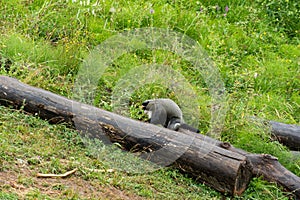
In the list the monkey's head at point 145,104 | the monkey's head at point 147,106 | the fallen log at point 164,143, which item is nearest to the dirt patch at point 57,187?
the fallen log at point 164,143

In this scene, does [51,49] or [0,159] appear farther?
[51,49]

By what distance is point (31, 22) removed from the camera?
24.8ft

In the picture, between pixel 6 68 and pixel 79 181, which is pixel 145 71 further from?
pixel 79 181

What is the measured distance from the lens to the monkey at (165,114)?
239 inches

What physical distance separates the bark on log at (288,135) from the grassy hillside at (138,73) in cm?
19

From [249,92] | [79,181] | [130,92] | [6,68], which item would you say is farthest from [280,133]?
[6,68]

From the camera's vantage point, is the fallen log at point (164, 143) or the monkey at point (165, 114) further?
the monkey at point (165, 114)

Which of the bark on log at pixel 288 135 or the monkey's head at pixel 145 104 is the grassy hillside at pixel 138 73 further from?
the bark on log at pixel 288 135

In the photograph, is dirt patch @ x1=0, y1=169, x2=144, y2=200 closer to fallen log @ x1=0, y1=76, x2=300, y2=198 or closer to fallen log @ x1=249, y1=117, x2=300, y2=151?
fallen log @ x1=0, y1=76, x2=300, y2=198

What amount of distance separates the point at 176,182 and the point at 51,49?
2.68m

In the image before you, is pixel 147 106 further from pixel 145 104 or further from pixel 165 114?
pixel 165 114

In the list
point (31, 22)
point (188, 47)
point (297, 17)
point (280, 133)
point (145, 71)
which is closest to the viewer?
point (280, 133)

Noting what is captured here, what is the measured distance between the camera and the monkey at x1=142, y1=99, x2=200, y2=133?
6079 mm

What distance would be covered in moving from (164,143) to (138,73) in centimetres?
192
